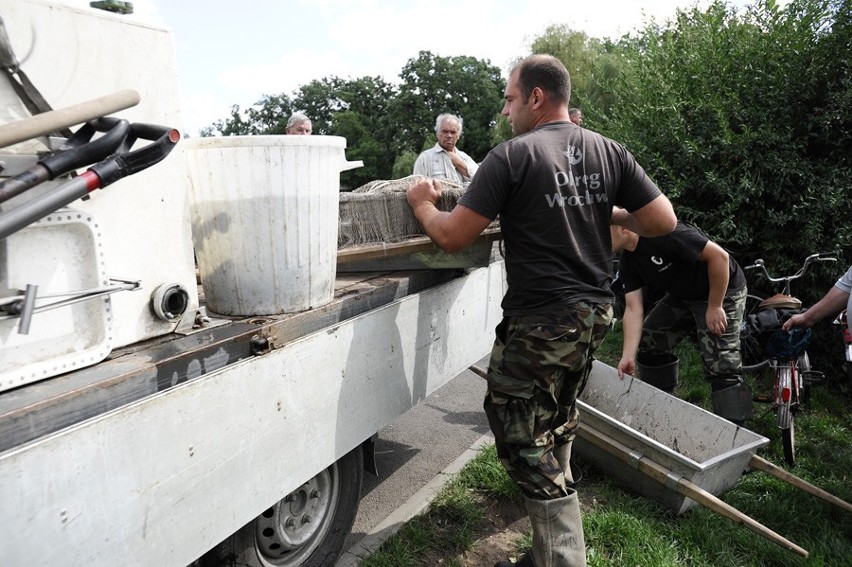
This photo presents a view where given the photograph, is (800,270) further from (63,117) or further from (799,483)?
(63,117)

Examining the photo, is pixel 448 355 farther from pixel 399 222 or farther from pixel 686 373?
pixel 686 373

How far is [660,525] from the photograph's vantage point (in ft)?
11.2

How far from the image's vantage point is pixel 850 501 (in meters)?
3.63

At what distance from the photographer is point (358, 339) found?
2766mm

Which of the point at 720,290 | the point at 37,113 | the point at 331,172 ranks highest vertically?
the point at 37,113

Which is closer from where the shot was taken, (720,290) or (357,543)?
(357,543)

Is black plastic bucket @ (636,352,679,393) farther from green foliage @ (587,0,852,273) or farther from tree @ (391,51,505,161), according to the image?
tree @ (391,51,505,161)

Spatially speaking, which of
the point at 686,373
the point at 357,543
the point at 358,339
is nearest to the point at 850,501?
the point at 686,373

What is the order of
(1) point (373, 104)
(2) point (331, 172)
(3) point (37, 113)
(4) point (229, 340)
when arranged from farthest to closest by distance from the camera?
(1) point (373, 104)
(2) point (331, 172)
(4) point (229, 340)
(3) point (37, 113)

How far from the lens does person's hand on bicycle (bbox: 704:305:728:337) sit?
388cm

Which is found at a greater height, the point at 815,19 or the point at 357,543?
the point at 815,19

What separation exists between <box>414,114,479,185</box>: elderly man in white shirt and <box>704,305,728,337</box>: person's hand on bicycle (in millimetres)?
2884

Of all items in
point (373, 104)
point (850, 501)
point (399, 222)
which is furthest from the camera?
point (373, 104)

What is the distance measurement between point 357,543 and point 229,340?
1653 mm
